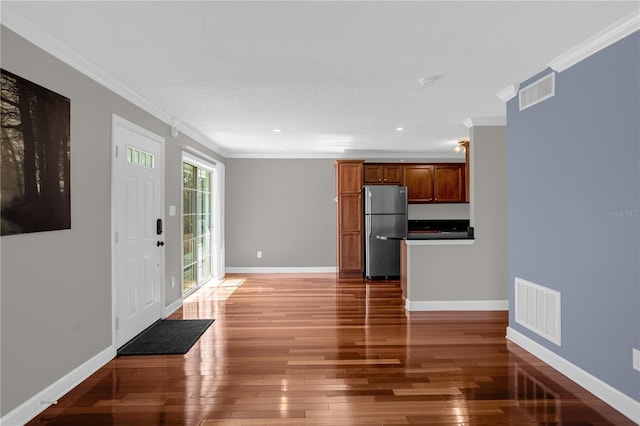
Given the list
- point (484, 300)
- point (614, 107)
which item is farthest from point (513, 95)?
point (484, 300)

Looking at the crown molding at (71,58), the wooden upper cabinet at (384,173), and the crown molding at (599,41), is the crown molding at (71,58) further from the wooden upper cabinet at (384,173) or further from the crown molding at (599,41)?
the wooden upper cabinet at (384,173)

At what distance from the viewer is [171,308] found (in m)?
4.77

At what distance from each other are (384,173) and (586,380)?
5.10 metres

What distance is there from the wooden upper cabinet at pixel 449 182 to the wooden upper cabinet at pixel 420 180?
0.13 meters

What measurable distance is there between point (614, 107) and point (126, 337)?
4240 mm

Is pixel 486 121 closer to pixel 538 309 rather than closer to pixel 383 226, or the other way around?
pixel 538 309

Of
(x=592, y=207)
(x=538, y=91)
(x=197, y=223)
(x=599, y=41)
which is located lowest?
(x=197, y=223)

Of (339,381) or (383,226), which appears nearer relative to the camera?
(339,381)

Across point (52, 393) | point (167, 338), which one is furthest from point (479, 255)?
point (52, 393)

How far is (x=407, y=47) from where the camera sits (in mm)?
2715

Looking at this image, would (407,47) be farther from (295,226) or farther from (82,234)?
(295,226)

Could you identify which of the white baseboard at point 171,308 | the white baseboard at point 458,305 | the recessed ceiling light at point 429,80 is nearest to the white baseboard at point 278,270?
the white baseboard at point 171,308

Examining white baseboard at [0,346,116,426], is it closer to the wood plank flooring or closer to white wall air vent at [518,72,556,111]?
the wood plank flooring

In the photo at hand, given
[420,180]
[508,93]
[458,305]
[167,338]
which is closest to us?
[508,93]
